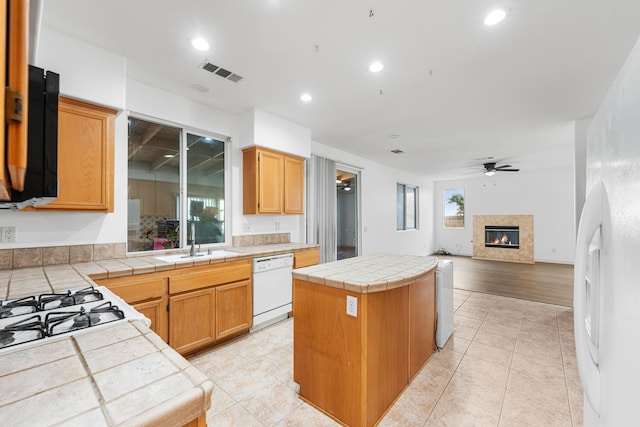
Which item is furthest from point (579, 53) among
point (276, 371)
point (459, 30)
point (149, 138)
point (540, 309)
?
point (149, 138)

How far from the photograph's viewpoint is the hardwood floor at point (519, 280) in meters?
4.62

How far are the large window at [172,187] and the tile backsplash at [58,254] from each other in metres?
0.24

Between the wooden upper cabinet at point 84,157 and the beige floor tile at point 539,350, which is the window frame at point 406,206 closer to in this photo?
the beige floor tile at point 539,350

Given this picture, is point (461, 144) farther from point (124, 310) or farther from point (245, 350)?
point (124, 310)

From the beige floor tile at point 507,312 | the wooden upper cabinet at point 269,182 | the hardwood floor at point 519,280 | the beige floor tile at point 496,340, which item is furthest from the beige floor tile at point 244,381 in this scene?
the hardwood floor at point 519,280

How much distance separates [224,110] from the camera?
3.43m

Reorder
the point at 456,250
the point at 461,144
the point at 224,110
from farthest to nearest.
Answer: the point at 456,250
the point at 461,144
the point at 224,110

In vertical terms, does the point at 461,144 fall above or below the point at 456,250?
above

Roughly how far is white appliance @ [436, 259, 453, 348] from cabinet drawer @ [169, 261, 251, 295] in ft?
6.57

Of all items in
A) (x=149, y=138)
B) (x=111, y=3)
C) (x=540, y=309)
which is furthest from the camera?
(x=540, y=309)

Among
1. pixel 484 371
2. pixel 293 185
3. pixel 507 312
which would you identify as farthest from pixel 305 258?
pixel 507 312

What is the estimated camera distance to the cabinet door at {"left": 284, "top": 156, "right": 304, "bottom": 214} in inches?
150

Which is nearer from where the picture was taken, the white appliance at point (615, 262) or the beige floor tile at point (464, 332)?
the white appliance at point (615, 262)

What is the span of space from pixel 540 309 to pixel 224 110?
5.29m
